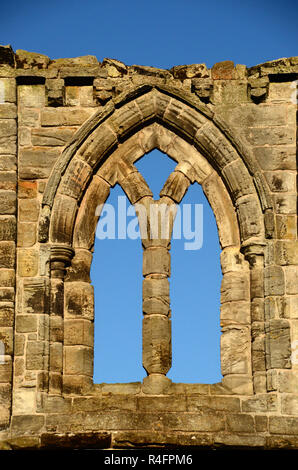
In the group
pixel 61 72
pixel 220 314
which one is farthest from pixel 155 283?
pixel 61 72

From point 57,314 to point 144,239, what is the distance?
4.60 feet

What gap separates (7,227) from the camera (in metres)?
14.5

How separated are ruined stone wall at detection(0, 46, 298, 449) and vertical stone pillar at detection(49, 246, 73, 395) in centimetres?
2

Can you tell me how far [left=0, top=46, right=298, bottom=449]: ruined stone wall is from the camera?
13914mm

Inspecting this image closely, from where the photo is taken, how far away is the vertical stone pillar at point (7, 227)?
1399cm

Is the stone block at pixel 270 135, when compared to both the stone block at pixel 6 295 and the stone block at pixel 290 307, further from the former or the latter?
the stone block at pixel 6 295

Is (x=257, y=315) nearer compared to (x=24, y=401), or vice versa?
(x=24, y=401)

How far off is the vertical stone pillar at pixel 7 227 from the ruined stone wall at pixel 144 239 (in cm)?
2

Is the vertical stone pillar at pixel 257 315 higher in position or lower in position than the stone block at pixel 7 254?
lower

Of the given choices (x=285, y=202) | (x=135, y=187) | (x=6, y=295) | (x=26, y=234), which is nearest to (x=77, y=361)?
(x=6, y=295)

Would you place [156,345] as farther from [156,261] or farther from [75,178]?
[75,178]

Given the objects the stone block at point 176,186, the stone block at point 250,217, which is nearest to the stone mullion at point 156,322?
the stone block at point 176,186

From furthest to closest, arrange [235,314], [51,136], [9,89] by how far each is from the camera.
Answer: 1. [9,89]
2. [51,136]
3. [235,314]
